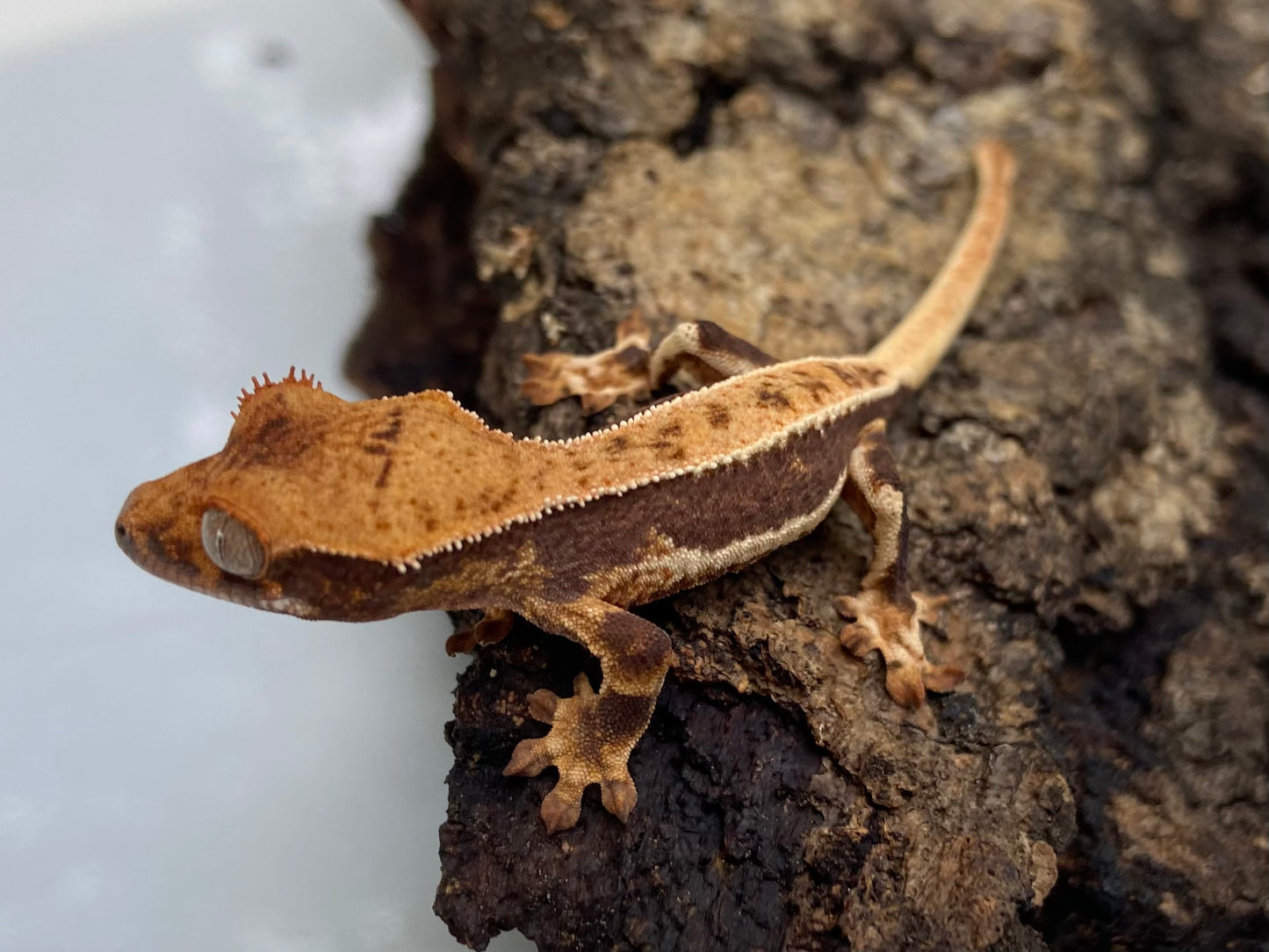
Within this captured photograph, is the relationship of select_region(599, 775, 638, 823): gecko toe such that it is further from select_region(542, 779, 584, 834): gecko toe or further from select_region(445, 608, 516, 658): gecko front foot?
select_region(445, 608, 516, 658): gecko front foot

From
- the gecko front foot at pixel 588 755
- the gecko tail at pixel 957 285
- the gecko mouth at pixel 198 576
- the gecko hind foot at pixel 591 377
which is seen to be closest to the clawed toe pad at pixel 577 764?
the gecko front foot at pixel 588 755

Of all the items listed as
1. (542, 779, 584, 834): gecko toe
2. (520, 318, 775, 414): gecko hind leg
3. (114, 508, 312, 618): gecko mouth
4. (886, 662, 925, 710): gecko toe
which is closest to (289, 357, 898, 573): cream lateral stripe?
(520, 318, 775, 414): gecko hind leg

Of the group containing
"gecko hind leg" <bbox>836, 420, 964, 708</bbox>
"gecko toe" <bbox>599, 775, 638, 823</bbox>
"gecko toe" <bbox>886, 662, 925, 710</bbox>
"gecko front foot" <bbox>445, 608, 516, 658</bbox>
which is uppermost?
"gecko hind leg" <bbox>836, 420, 964, 708</bbox>

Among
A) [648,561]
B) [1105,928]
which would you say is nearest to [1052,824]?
[1105,928]

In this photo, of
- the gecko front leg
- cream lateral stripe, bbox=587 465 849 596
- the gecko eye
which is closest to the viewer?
the gecko eye

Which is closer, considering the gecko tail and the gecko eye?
the gecko eye

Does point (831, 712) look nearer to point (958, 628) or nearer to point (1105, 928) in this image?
point (958, 628)

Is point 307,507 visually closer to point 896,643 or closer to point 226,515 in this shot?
point 226,515

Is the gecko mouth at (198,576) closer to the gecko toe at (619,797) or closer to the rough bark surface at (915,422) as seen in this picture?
the rough bark surface at (915,422)
